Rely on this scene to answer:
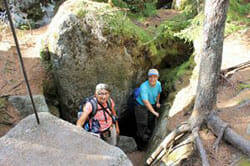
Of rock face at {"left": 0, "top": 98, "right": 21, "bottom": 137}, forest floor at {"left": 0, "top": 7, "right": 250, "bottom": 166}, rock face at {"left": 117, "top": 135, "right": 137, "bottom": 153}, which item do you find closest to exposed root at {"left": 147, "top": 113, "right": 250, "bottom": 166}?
forest floor at {"left": 0, "top": 7, "right": 250, "bottom": 166}

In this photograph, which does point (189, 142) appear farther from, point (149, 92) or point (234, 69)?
point (234, 69)

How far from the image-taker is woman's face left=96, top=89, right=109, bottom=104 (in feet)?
14.8

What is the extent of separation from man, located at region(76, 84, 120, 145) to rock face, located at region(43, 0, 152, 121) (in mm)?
2979

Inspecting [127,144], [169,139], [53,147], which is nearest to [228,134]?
[169,139]

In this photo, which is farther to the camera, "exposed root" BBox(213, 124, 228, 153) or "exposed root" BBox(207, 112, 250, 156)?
"exposed root" BBox(213, 124, 228, 153)

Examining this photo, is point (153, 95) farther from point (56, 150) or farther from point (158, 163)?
point (56, 150)

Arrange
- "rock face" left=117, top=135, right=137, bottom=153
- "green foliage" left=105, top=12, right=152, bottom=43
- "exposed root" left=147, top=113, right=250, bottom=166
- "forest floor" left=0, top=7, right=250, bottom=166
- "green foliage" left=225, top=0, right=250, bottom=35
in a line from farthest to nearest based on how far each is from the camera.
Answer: "rock face" left=117, top=135, right=137, bottom=153 < "green foliage" left=105, top=12, right=152, bottom=43 < "green foliage" left=225, top=0, right=250, bottom=35 < "forest floor" left=0, top=7, right=250, bottom=166 < "exposed root" left=147, top=113, right=250, bottom=166

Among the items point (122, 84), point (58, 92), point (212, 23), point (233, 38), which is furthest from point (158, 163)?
point (233, 38)

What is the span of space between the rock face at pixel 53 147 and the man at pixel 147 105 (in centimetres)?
364

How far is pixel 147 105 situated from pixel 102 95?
78.9 inches

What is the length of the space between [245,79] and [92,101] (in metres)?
4.28

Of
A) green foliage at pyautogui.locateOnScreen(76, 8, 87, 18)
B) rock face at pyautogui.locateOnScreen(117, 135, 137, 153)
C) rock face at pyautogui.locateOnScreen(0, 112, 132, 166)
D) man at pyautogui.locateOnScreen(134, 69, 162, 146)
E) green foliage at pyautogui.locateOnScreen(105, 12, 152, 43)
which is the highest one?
green foliage at pyautogui.locateOnScreen(76, 8, 87, 18)

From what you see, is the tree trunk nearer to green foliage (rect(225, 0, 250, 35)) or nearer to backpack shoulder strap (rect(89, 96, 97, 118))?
backpack shoulder strap (rect(89, 96, 97, 118))

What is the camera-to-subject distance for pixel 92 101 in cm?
452
